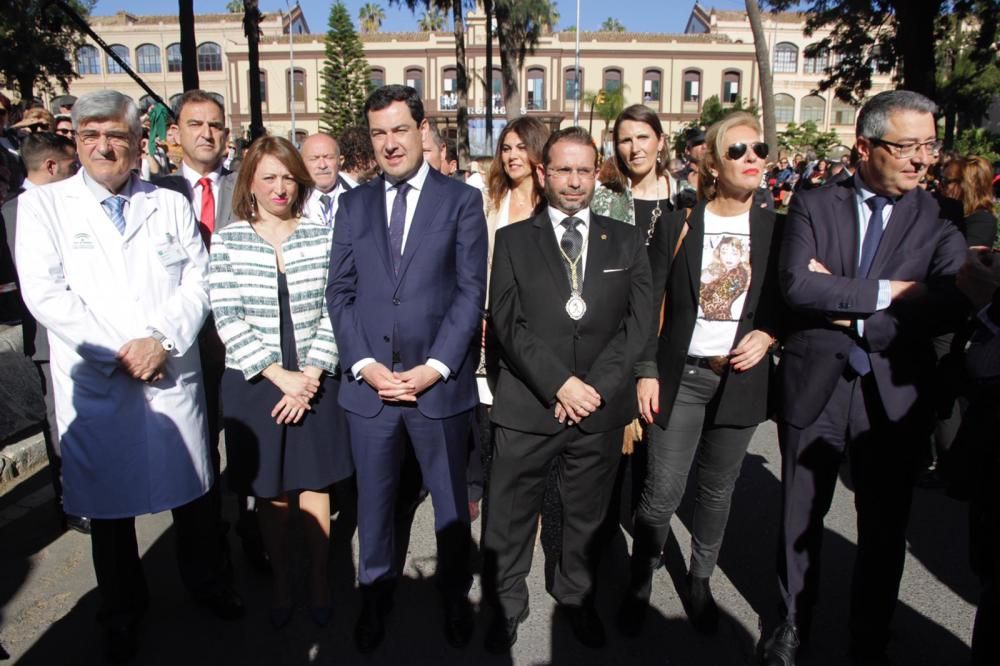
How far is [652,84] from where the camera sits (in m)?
57.2

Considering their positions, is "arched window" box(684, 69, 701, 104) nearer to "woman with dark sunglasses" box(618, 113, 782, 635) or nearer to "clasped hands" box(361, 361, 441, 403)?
"woman with dark sunglasses" box(618, 113, 782, 635)

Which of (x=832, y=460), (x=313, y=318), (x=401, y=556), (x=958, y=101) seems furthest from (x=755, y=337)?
(x=958, y=101)

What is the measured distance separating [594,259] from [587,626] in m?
1.63

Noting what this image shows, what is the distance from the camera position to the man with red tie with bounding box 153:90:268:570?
146 inches

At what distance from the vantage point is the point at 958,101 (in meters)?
27.8

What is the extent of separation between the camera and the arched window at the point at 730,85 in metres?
56.7

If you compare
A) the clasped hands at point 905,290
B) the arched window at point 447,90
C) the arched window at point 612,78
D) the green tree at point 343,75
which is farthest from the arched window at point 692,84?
the clasped hands at point 905,290

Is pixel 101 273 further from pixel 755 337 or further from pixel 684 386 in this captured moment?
pixel 755 337

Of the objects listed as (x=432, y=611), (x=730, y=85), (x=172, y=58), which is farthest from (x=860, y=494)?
(x=172, y=58)

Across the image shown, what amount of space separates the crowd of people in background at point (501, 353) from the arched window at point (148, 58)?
207 ft

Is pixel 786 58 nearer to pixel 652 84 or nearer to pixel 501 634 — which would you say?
pixel 652 84

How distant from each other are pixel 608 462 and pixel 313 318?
150 cm

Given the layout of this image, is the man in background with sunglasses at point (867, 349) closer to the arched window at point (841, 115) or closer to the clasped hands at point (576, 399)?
the clasped hands at point (576, 399)

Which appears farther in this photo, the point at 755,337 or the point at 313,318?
the point at 313,318
